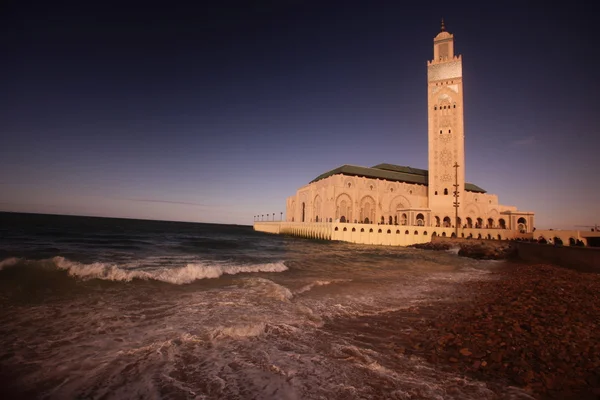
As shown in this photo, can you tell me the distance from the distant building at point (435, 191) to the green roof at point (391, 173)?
0.29 metres

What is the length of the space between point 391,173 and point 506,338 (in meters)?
63.8

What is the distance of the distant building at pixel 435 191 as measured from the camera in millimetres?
51125

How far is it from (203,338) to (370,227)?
41786 millimetres

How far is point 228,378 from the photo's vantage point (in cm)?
409

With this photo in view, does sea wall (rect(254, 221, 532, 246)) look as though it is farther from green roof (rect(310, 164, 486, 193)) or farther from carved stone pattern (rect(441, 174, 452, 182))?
green roof (rect(310, 164, 486, 193))

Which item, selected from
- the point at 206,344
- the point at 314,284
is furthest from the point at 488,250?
the point at 206,344

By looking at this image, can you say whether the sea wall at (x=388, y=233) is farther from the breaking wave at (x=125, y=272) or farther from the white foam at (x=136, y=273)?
the white foam at (x=136, y=273)

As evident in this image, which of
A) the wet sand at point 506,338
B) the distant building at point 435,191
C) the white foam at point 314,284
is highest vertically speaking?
the distant building at point 435,191

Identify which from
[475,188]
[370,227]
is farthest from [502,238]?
[475,188]

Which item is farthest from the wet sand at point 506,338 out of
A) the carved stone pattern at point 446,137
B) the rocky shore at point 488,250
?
the carved stone pattern at point 446,137

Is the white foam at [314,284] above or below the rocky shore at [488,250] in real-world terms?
below

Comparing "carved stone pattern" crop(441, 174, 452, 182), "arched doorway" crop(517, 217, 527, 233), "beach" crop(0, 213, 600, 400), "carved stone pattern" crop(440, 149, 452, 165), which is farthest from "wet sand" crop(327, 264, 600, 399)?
"arched doorway" crop(517, 217, 527, 233)

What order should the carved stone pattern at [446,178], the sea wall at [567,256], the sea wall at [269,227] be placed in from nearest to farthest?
the sea wall at [567,256], the carved stone pattern at [446,178], the sea wall at [269,227]

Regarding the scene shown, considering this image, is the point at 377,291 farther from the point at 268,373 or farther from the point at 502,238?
the point at 502,238
